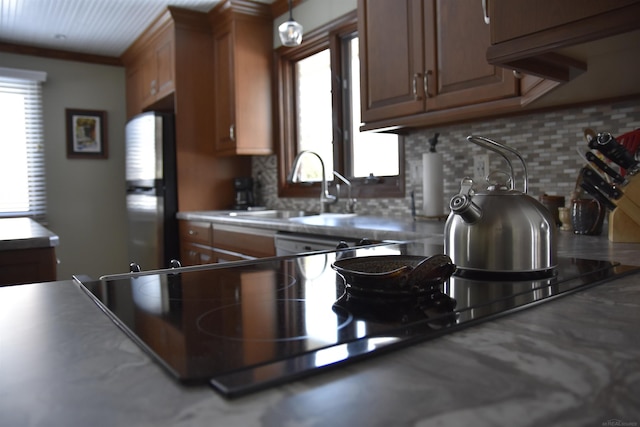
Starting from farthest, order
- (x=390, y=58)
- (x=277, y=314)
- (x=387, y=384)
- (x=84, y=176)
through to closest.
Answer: (x=84, y=176)
(x=390, y=58)
(x=277, y=314)
(x=387, y=384)

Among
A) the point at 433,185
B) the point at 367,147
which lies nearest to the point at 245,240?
the point at 367,147

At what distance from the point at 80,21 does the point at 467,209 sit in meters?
3.94

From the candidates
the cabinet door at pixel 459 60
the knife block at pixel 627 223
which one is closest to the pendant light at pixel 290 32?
the cabinet door at pixel 459 60

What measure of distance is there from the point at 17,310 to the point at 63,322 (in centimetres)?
13

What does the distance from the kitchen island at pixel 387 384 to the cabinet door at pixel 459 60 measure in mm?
1378

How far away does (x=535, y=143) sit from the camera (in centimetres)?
204

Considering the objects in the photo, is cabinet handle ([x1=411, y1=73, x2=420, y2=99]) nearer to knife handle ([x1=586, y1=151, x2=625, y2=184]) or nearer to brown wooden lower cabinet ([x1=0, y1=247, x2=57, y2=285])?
knife handle ([x1=586, y1=151, x2=625, y2=184])

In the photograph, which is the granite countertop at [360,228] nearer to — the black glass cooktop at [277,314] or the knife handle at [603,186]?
the knife handle at [603,186]

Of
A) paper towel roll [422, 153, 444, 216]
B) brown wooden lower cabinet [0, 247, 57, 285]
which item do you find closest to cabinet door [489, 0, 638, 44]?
paper towel roll [422, 153, 444, 216]

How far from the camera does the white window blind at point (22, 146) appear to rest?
4.36 m

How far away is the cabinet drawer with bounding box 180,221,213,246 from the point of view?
3309 millimetres

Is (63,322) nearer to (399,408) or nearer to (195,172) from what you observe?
(399,408)

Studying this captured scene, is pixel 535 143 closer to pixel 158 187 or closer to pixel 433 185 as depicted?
pixel 433 185

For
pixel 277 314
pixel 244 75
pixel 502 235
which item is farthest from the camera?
pixel 244 75
